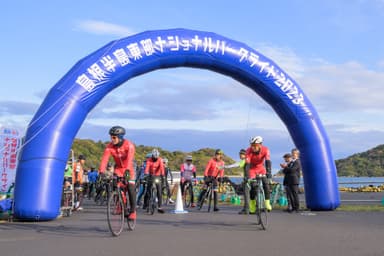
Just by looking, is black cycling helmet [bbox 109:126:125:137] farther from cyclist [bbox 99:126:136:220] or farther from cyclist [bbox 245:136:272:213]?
cyclist [bbox 245:136:272:213]

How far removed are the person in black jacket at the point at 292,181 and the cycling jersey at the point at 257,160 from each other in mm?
4020

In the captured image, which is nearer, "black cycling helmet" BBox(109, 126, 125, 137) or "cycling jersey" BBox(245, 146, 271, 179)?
"black cycling helmet" BBox(109, 126, 125, 137)

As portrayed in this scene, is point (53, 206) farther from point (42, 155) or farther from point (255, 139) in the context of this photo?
point (255, 139)

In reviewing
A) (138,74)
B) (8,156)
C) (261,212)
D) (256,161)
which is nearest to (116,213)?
(261,212)

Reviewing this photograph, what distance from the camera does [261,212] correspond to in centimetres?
1140

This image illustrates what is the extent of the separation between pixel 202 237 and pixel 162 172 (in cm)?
676

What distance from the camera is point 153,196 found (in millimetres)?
15992

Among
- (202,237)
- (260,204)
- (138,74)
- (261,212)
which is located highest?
(138,74)

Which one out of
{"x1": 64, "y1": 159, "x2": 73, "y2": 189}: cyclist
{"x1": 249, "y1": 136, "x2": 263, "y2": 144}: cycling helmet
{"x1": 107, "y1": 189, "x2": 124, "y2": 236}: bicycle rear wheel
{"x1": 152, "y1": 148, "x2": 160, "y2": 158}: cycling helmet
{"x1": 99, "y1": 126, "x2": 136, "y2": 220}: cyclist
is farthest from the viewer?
{"x1": 152, "y1": 148, "x2": 160, "y2": 158}: cycling helmet

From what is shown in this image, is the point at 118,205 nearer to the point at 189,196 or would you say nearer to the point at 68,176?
the point at 68,176

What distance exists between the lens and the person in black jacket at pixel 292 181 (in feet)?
53.4

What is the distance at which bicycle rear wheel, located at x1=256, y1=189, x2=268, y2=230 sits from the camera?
1130 centimetres

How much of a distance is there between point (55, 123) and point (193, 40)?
4869mm

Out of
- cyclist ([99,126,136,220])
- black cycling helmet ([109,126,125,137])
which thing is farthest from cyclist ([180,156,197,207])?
black cycling helmet ([109,126,125,137])
